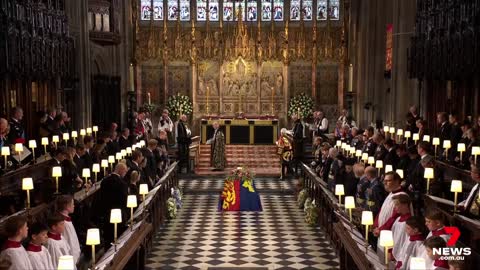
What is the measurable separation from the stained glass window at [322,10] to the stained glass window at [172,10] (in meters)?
7.28

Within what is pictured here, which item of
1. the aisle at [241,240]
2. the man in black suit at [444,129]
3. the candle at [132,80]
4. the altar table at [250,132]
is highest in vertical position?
the candle at [132,80]

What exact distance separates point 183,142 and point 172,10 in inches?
464

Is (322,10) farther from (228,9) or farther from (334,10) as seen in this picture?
(228,9)

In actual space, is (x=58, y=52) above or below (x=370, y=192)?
above

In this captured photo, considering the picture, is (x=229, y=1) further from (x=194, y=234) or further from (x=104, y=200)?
(x=104, y=200)

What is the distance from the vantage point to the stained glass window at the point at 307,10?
34.8 m

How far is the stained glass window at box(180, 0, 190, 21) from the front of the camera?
35.0 meters

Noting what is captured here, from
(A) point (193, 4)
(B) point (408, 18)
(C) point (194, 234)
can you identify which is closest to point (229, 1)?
(A) point (193, 4)

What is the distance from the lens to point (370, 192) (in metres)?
12.0

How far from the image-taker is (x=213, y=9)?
115 ft

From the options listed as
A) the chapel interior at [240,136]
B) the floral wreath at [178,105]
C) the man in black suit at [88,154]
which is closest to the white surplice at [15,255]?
the chapel interior at [240,136]

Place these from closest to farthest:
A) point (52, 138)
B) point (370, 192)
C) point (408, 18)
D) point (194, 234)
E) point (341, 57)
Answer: point (370, 192) → point (194, 234) → point (52, 138) → point (408, 18) → point (341, 57)

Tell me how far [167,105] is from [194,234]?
1884 cm

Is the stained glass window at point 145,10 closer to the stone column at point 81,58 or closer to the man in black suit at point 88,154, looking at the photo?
the stone column at point 81,58
